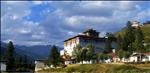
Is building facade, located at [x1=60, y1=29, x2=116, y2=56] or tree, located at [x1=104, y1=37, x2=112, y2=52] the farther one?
building facade, located at [x1=60, y1=29, x2=116, y2=56]

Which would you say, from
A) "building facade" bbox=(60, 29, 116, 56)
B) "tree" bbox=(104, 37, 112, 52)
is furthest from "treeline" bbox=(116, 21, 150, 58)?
"building facade" bbox=(60, 29, 116, 56)

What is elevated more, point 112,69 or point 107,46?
point 107,46

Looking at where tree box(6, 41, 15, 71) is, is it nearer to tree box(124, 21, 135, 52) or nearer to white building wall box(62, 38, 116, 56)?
white building wall box(62, 38, 116, 56)

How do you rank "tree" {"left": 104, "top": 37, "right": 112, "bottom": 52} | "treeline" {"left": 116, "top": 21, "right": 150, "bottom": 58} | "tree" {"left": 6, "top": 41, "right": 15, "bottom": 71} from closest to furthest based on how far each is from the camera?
"treeline" {"left": 116, "top": 21, "right": 150, "bottom": 58}, "tree" {"left": 6, "top": 41, "right": 15, "bottom": 71}, "tree" {"left": 104, "top": 37, "right": 112, "bottom": 52}

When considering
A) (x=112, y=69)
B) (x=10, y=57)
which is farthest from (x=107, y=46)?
(x=112, y=69)

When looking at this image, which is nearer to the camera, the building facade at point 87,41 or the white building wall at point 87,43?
the white building wall at point 87,43

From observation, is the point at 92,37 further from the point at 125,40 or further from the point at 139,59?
the point at 139,59

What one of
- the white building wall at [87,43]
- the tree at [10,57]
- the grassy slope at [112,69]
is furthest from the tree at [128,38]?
the tree at [10,57]

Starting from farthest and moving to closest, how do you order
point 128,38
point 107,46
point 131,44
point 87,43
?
point 87,43, point 107,46, point 128,38, point 131,44

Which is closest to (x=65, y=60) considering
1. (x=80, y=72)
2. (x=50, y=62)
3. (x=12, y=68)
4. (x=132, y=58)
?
(x=50, y=62)

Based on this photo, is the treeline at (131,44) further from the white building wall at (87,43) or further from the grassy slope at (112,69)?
the white building wall at (87,43)

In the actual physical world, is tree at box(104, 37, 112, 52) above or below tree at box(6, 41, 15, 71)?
above

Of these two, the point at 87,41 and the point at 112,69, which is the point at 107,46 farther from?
the point at 112,69

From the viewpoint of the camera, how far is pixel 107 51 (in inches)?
6043
